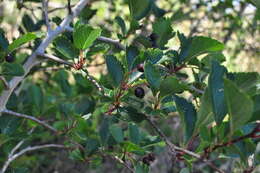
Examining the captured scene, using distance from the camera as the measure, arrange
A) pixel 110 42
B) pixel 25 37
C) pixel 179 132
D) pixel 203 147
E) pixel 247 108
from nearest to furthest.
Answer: pixel 247 108
pixel 203 147
pixel 25 37
pixel 110 42
pixel 179 132

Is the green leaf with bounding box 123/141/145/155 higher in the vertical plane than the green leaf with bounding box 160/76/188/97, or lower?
lower

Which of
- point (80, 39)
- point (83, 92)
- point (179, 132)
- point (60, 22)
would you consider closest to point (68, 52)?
point (80, 39)

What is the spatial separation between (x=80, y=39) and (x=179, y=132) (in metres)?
1.98

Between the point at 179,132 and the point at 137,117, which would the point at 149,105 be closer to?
the point at 137,117

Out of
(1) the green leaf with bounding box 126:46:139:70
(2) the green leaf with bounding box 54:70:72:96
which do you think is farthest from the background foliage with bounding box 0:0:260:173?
(2) the green leaf with bounding box 54:70:72:96

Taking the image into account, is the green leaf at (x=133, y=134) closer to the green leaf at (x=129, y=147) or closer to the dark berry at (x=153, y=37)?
the green leaf at (x=129, y=147)

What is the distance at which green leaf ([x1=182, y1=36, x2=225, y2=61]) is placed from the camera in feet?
3.04

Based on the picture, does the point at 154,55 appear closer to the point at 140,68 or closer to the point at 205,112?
the point at 140,68

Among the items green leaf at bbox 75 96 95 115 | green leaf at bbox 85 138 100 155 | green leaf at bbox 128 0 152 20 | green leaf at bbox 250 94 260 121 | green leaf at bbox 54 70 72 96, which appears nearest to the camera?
green leaf at bbox 250 94 260 121

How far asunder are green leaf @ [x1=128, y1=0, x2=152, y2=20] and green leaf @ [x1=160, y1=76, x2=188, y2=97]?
1.08ft

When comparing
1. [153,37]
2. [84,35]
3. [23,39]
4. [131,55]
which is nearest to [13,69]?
[23,39]

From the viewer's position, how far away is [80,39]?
3.37ft

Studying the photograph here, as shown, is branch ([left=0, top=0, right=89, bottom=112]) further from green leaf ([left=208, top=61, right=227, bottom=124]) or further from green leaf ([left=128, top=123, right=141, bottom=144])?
green leaf ([left=208, top=61, right=227, bottom=124])

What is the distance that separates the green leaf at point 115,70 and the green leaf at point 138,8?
0.20m
